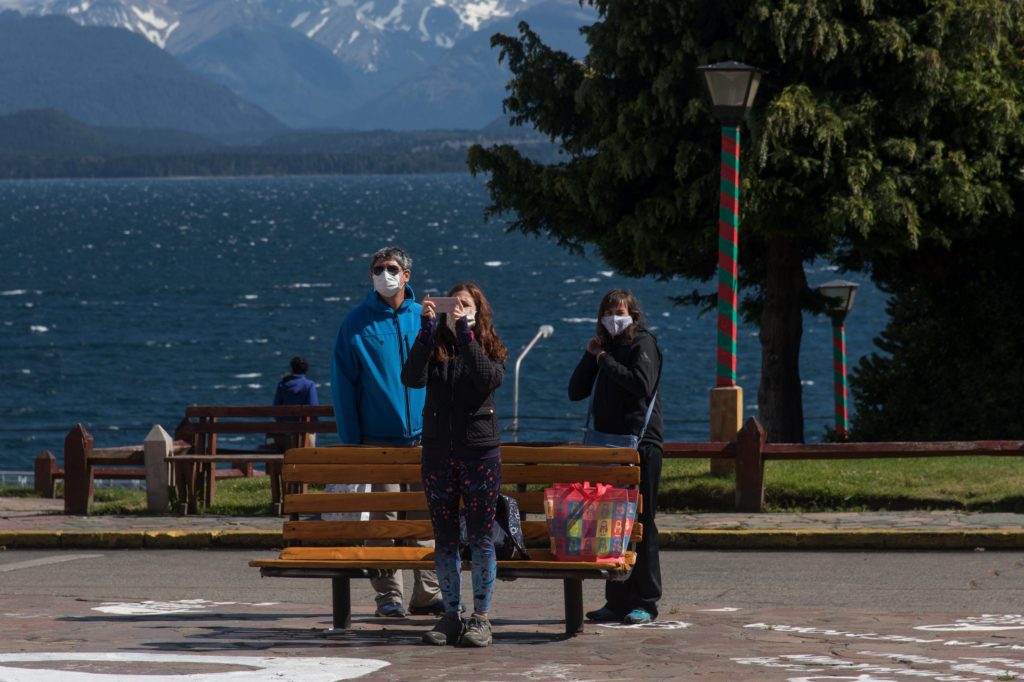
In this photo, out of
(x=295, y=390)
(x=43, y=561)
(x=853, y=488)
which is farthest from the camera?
(x=295, y=390)

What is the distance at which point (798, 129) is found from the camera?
2011cm

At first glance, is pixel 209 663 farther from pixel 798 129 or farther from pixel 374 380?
pixel 798 129

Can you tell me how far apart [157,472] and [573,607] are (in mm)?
7576

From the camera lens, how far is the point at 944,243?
2041 centimetres

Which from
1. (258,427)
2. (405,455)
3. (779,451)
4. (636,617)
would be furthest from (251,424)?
(636,617)

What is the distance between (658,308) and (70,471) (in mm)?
80652

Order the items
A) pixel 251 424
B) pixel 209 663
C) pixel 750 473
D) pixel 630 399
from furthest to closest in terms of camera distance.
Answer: pixel 251 424
pixel 750 473
pixel 630 399
pixel 209 663

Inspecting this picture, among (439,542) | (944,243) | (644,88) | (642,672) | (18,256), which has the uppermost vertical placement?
(18,256)

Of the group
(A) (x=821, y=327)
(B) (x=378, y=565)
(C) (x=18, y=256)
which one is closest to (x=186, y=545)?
(B) (x=378, y=565)

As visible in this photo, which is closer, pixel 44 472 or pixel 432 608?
pixel 432 608

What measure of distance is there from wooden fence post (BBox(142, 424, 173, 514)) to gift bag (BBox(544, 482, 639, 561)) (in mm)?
7604

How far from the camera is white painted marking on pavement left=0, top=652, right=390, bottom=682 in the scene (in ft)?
26.0

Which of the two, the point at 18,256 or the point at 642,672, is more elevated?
the point at 18,256

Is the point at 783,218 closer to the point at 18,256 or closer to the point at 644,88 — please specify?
the point at 644,88
